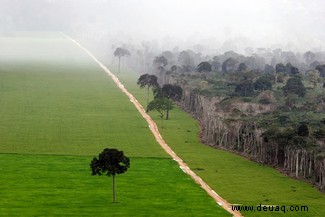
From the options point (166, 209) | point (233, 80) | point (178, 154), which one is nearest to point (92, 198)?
point (166, 209)

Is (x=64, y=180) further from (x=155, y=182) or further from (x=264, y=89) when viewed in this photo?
(x=264, y=89)

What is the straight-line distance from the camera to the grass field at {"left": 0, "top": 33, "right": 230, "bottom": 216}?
230 ft

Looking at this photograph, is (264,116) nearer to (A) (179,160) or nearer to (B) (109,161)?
(A) (179,160)

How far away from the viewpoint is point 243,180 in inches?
3396

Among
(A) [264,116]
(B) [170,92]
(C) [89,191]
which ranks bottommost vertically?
(C) [89,191]

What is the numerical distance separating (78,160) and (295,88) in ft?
246

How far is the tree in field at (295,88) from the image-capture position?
157 m

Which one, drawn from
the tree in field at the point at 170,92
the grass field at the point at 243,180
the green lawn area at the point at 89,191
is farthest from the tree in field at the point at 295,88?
the green lawn area at the point at 89,191

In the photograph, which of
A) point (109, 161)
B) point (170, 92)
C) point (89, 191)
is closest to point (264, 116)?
point (170, 92)

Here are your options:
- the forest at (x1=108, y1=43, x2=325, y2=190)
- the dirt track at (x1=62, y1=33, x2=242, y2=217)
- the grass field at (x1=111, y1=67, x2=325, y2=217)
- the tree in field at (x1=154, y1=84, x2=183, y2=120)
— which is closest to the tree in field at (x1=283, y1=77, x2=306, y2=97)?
the forest at (x1=108, y1=43, x2=325, y2=190)

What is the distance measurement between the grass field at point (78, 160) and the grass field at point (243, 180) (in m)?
3.22

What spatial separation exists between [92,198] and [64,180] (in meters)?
10.1

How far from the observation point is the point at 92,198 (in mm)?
72938

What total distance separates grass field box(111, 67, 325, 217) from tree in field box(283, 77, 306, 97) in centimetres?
4427
